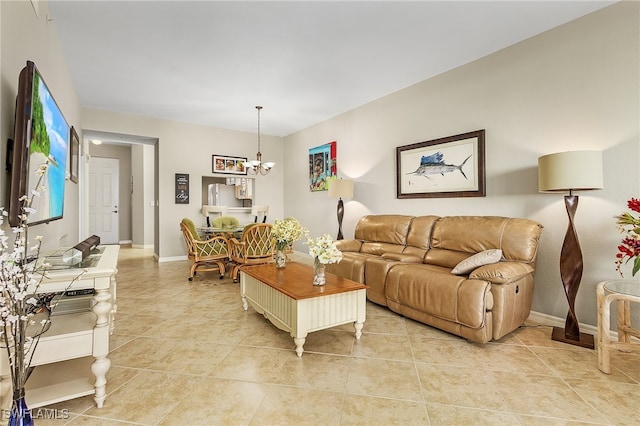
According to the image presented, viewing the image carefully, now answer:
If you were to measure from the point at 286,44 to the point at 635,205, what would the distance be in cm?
315

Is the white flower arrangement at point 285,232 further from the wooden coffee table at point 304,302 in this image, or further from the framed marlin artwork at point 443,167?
the framed marlin artwork at point 443,167

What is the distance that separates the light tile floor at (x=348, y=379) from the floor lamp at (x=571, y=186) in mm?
183

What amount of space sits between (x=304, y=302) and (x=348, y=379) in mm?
579

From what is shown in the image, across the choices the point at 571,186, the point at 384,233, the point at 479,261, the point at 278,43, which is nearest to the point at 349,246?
the point at 384,233

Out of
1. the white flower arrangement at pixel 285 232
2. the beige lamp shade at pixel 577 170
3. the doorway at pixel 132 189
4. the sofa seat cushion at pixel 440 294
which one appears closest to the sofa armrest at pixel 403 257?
the sofa seat cushion at pixel 440 294

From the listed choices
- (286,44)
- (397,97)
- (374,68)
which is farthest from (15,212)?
(397,97)

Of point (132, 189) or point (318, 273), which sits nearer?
point (318, 273)

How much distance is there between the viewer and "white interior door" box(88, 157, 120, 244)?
7938 millimetres

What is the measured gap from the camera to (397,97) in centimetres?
440

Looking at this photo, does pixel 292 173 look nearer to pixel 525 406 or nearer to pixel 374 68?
pixel 374 68

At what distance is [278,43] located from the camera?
311cm

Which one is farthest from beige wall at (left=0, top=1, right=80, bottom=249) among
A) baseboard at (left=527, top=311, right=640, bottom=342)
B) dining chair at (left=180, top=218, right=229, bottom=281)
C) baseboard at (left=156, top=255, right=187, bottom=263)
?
baseboard at (left=527, top=311, right=640, bottom=342)

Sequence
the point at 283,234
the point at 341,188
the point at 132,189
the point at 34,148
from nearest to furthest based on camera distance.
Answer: the point at 34,148 < the point at 283,234 < the point at 341,188 < the point at 132,189

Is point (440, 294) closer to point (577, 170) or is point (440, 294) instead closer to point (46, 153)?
point (577, 170)
